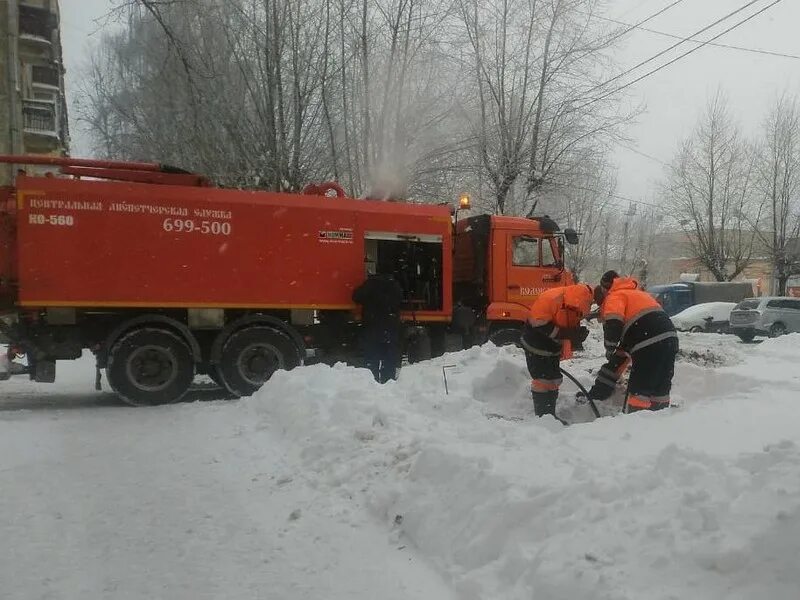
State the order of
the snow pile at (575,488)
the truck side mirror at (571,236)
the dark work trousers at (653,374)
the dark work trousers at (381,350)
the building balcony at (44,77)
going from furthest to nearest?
1. the building balcony at (44,77)
2. the truck side mirror at (571,236)
3. the dark work trousers at (381,350)
4. the dark work trousers at (653,374)
5. the snow pile at (575,488)

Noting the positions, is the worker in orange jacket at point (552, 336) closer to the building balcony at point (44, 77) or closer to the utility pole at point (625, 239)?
the building balcony at point (44, 77)

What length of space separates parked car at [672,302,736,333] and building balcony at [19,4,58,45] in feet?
82.8

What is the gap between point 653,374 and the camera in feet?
20.1

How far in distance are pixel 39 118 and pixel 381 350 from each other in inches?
811

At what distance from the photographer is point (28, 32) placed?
23141 mm

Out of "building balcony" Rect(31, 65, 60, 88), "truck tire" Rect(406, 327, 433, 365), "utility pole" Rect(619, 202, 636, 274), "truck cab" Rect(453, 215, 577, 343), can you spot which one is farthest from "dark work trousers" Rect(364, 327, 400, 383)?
"utility pole" Rect(619, 202, 636, 274)

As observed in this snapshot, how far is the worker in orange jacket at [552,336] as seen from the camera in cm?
686

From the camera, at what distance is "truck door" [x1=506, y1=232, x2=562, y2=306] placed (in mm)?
10961

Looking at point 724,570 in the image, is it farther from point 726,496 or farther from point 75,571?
point 75,571

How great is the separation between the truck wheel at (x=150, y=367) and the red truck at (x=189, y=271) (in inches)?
0.5

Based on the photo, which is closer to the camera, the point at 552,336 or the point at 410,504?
the point at 410,504

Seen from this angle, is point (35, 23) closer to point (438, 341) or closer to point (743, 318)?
point (438, 341)

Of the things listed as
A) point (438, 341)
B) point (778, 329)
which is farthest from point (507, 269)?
point (778, 329)

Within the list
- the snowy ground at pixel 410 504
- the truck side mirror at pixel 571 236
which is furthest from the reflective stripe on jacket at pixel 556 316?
the truck side mirror at pixel 571 236
